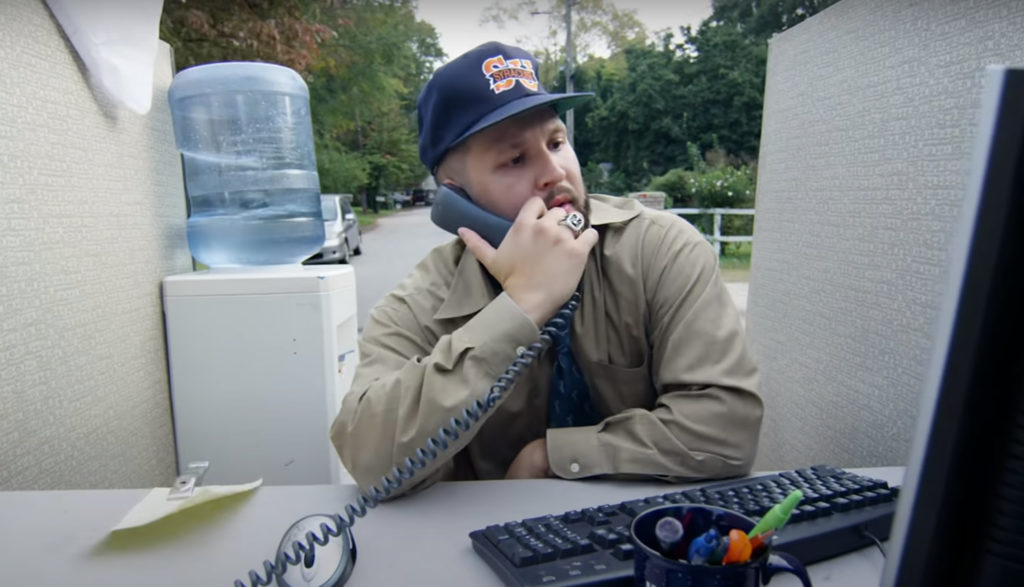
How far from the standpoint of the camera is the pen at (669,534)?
553 millimetres

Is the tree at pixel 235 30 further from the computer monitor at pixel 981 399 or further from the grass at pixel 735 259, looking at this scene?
the grass at pixel 735 259

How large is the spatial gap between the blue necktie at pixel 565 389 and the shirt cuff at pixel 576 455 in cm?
18

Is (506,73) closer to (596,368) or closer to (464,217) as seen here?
(464,217)

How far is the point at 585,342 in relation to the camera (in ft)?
4.16

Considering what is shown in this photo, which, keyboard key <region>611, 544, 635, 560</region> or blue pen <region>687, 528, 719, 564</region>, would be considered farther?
keyboard key <region>611, 544, 635, 560</region>

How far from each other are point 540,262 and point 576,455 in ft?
1.12

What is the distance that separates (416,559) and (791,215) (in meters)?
1.48

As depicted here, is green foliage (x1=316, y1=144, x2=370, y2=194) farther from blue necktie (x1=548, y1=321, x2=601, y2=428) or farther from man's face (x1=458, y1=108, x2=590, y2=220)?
blue necktie (x1=548, y1=321, x2=601, y2=428)

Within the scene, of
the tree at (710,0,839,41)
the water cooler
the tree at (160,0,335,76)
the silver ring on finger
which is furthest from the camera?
the tree at (160,0,335,76)

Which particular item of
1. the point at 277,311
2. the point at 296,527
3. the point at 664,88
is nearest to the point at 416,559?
the point at 296,527

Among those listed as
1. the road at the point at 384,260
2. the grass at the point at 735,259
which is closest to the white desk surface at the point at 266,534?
the road at the point at 384,260

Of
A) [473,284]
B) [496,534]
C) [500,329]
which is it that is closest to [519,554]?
[496,534]

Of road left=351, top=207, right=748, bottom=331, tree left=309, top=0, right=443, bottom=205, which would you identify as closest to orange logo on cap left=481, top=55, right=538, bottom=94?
road left=351, top=207, right=748, bottom=331

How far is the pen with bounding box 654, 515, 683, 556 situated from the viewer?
55cm
